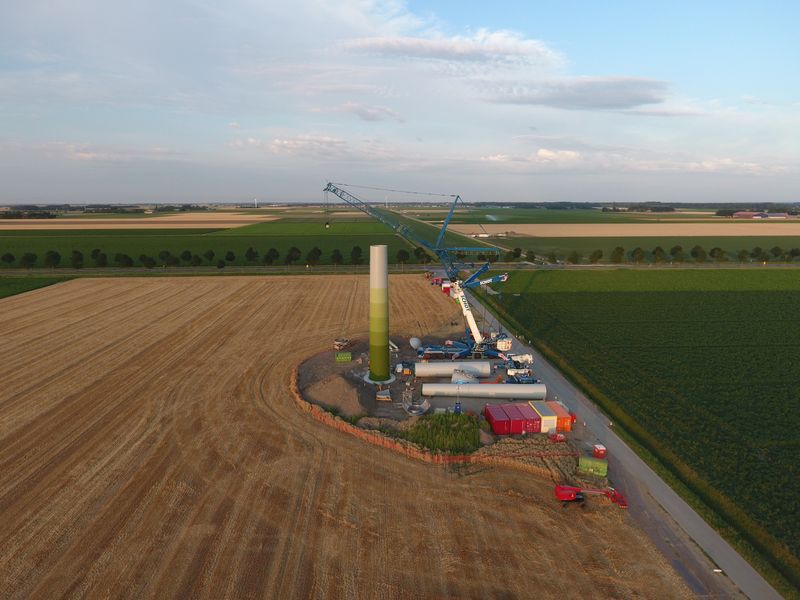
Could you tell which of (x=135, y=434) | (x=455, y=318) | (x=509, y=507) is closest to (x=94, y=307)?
(x=135, y=434)

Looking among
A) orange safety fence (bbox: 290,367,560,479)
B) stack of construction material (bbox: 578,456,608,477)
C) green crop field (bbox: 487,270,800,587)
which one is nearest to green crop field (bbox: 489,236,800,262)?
green crop field (bbox: 487,270,800,587)

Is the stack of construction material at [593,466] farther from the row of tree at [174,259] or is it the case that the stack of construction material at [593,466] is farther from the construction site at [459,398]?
the row of tree at [174,259]

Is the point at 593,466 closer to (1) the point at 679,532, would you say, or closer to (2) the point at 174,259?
(1) the point at 679,532

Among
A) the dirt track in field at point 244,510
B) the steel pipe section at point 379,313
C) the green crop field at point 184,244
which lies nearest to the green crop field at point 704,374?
the dirt track in field at point 244,510

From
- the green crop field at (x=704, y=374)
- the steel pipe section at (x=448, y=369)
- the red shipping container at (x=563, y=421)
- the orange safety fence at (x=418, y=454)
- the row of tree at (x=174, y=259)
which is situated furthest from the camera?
the row of tree at (x=174, y=259)

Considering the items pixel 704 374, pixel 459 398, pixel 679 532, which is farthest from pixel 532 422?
pixel 704 374

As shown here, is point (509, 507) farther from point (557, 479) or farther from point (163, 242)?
point (163, 242)
